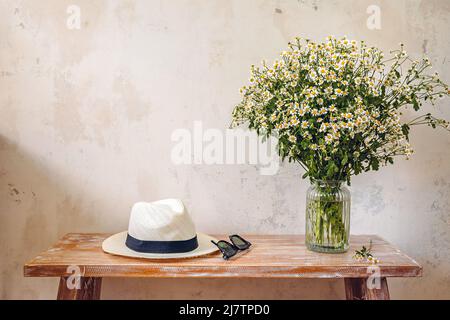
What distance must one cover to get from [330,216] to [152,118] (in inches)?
33.0

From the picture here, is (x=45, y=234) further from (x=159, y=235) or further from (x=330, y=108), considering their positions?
(x=330, y=108)

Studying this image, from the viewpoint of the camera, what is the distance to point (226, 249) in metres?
1.72

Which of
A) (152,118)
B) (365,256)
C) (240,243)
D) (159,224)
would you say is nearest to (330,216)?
(365,256)

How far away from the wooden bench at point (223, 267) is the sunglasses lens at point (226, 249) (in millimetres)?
24

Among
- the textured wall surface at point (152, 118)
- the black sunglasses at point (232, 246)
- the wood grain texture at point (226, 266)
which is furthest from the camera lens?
the textured wall surface at point (152, 118)

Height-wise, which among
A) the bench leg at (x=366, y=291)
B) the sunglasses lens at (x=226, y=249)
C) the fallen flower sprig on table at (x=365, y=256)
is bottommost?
the bench leg at (x=366, y=291)

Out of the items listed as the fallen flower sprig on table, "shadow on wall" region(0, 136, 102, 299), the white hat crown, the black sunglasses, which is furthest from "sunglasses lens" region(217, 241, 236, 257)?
"shadow on wall" region(0, 136, 102, 299)

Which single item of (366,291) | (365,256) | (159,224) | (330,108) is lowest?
(366,291)

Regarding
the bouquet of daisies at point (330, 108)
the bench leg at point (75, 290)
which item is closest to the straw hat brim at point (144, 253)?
the bench leg at point (75, 290)

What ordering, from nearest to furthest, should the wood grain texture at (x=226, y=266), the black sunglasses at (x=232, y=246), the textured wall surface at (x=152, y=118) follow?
the wood grain texture at (x=226, y=266) → the black sunglasses at (x=232, y=246) → the textured wall surface at (x=152, y=118)

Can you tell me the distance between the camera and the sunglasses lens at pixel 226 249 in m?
1.70

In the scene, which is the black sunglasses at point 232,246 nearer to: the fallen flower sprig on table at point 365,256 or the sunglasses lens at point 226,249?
the sunglasses lens at point 226,249

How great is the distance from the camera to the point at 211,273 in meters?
Answer: 1.61

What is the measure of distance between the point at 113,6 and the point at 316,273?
1340 millimetres
